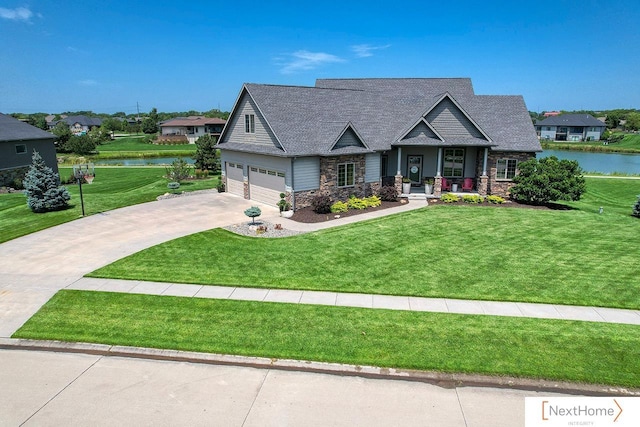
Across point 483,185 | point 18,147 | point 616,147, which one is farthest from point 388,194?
point 616,147

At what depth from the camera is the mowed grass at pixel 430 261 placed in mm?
12469

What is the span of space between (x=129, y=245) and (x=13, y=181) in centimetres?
2479

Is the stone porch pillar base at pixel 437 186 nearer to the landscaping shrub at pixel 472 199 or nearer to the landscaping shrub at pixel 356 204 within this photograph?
the landscaping shrub at pixel 472 199

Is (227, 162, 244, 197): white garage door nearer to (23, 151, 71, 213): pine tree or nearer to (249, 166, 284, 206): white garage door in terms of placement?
(249, 166, 284, 206): white garage door

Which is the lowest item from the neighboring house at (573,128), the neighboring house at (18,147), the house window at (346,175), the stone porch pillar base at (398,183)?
the stone porch pillar base at (398,183)

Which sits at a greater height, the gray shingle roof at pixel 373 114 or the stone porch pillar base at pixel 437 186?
the gray shingle roof at pixel 373 114

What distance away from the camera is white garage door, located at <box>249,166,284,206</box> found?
2311 centimetres

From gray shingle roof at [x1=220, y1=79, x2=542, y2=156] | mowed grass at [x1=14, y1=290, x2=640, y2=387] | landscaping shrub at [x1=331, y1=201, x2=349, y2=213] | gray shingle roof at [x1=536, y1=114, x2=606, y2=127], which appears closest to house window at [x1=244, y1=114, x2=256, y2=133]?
gray shingle roof at [x1=220, y1=79, x2=542, y2=156]

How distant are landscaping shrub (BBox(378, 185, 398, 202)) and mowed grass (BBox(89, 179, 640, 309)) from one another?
15.8ft

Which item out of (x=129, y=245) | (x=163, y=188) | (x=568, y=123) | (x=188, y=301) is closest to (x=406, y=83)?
(x=163, y=188)

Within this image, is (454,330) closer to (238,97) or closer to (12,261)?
(12,261)

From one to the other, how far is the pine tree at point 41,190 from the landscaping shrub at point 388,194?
19076 millimetres

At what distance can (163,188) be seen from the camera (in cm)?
3181

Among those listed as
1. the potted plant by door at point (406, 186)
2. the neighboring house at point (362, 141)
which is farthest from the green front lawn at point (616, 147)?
the potted plant by door at point (406, 186)
